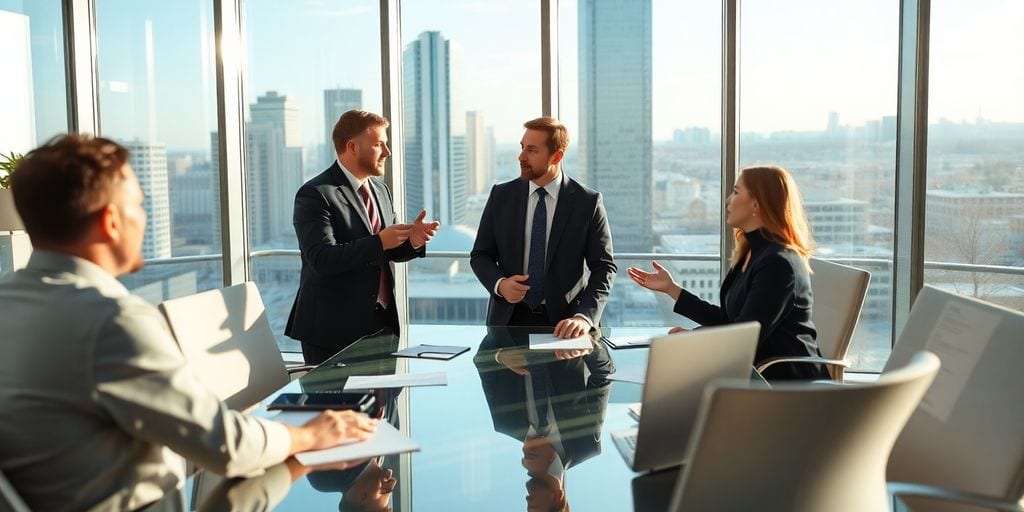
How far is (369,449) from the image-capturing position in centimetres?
176

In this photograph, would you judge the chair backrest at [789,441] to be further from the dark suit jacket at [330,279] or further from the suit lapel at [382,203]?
the suit lapel at [382,203]

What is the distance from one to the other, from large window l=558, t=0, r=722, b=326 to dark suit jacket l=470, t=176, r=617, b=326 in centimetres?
139

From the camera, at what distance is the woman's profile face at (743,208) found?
3070mm

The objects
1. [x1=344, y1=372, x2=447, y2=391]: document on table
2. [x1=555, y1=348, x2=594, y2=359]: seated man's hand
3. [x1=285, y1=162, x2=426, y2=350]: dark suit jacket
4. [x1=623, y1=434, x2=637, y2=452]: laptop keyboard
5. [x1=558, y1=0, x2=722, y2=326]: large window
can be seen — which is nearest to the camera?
[x1=623, y1=434, x2=637, y2=452]: laptop keyboard

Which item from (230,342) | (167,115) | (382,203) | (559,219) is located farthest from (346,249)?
(167,115)

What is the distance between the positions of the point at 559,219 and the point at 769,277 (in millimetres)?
1053

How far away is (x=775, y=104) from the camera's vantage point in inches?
192

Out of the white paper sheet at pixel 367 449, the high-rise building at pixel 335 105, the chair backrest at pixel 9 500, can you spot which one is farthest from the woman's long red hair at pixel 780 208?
the high-rise building at pixel 335 105

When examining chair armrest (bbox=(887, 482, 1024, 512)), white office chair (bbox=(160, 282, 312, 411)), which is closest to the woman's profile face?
chair armrest (bbox=(887, 482, 1024, 512))

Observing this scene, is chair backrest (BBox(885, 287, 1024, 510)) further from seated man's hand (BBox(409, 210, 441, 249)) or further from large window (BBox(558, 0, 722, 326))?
large window (BBox(558, 0, 722, 326))

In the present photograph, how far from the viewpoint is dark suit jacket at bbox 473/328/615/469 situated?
1.93m

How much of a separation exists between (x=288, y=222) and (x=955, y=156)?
3810 mm

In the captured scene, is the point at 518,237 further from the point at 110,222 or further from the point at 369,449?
the point at 110,222

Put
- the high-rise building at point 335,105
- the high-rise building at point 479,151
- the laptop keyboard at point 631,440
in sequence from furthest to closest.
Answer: the high-rise building at point 335,105 → the high-rise building at point 479,151 → the laptop keyboard at point 631,440
